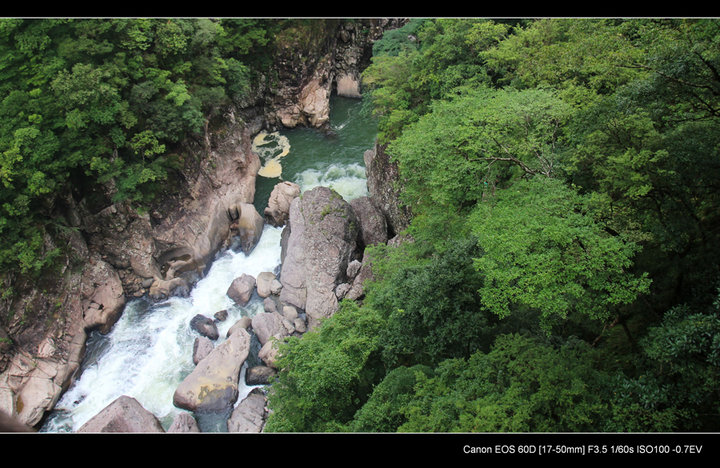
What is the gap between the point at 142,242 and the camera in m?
23.0

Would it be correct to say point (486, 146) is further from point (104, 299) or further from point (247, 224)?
point (104, 299)

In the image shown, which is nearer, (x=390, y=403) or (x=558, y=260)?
(x=558, y=260)

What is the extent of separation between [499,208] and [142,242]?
61.0ft

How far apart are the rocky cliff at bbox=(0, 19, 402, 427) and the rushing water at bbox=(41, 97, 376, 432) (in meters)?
0.61

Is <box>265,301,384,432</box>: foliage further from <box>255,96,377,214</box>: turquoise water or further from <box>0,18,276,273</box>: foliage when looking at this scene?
<box>255,96,377,214</box>: turquoise water

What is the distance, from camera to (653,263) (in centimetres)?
1053

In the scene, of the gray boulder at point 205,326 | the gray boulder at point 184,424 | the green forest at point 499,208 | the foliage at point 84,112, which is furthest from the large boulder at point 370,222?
the gray boulder at point 184,424

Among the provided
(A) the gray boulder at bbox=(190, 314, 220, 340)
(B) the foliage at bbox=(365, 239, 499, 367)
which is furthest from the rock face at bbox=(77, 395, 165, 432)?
(B) the foliage at bbox=(365, 239, 499, 367)

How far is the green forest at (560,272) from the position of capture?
9.09 metres

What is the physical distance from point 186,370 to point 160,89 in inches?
586

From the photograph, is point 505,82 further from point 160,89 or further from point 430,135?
point 160,89

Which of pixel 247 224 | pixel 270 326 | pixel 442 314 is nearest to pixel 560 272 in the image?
pixel 442 314

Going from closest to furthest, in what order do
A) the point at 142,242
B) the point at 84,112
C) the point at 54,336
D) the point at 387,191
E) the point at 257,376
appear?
the point at 257,376, the point at 54,336, the point at 84,112, the point at 142,242, the point at 387,191

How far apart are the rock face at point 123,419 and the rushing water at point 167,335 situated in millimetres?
907
